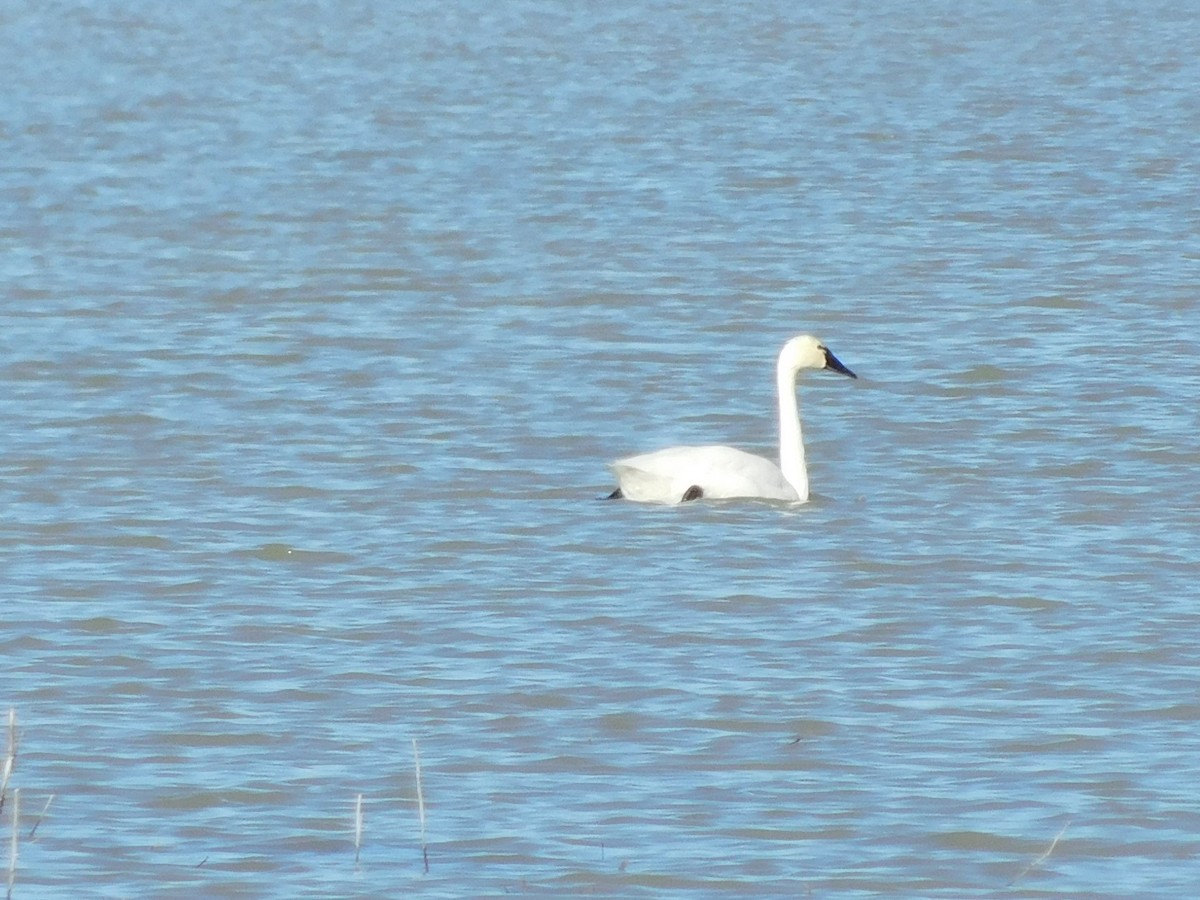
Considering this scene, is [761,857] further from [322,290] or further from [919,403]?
[322,290]

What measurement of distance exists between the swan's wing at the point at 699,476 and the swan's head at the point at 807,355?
76 cm

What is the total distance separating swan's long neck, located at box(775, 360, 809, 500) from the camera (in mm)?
10555

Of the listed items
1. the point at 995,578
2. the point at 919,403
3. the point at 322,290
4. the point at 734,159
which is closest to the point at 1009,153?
the point at 734,159

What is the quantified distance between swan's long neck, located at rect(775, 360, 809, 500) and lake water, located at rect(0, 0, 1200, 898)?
8.7 inches

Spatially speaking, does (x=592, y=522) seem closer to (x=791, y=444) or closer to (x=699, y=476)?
(x=699, y=476)

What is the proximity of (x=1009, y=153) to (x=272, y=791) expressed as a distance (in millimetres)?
17050

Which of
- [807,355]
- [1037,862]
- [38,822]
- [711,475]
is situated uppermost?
[38,822]

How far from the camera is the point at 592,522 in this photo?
1015 cm

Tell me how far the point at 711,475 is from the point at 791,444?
36 cm

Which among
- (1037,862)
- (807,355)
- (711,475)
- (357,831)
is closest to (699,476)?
(711,475)

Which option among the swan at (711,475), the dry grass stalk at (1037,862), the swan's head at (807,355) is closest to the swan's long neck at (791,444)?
the swan at (711,475)

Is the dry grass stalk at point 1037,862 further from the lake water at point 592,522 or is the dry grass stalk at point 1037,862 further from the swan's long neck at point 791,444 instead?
the swan's long neck at point 791,444

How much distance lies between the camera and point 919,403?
40.5 feet

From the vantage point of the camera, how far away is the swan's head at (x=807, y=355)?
11.2 metres
